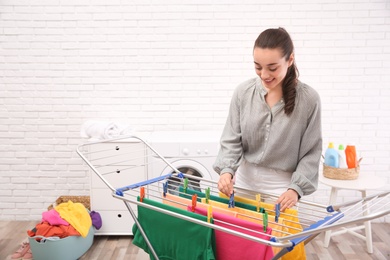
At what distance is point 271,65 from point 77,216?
2.03 metres

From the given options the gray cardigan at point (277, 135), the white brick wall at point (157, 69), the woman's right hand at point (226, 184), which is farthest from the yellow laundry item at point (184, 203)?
the white brick wall at point (157, 69)

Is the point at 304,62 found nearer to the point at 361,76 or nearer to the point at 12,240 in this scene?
the point at 361,76

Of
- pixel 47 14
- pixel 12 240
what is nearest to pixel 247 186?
pixel 12 240

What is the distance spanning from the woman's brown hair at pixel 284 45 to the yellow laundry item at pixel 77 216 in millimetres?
1891

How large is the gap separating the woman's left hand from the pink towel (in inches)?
7.3

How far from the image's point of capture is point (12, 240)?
3.09 m

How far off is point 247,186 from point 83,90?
216 centimetres

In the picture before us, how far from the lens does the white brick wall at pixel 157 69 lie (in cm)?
326

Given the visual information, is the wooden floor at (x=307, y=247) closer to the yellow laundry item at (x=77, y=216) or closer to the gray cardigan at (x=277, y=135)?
the yellow laundry item at (x=77, y=216)

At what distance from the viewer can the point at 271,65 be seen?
1.41 meters

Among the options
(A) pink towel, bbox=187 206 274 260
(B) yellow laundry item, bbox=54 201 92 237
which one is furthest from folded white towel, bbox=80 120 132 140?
(A) pink towel, bbox=187 206 274 260

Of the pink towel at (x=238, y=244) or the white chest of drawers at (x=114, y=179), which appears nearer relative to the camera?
the pink towel at (x=238, y=244)

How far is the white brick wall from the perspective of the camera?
326 centimetres

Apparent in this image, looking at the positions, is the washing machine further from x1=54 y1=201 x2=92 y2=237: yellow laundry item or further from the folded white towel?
x1=54 y1=201 x2=92 y2=237: yellow laundry item
